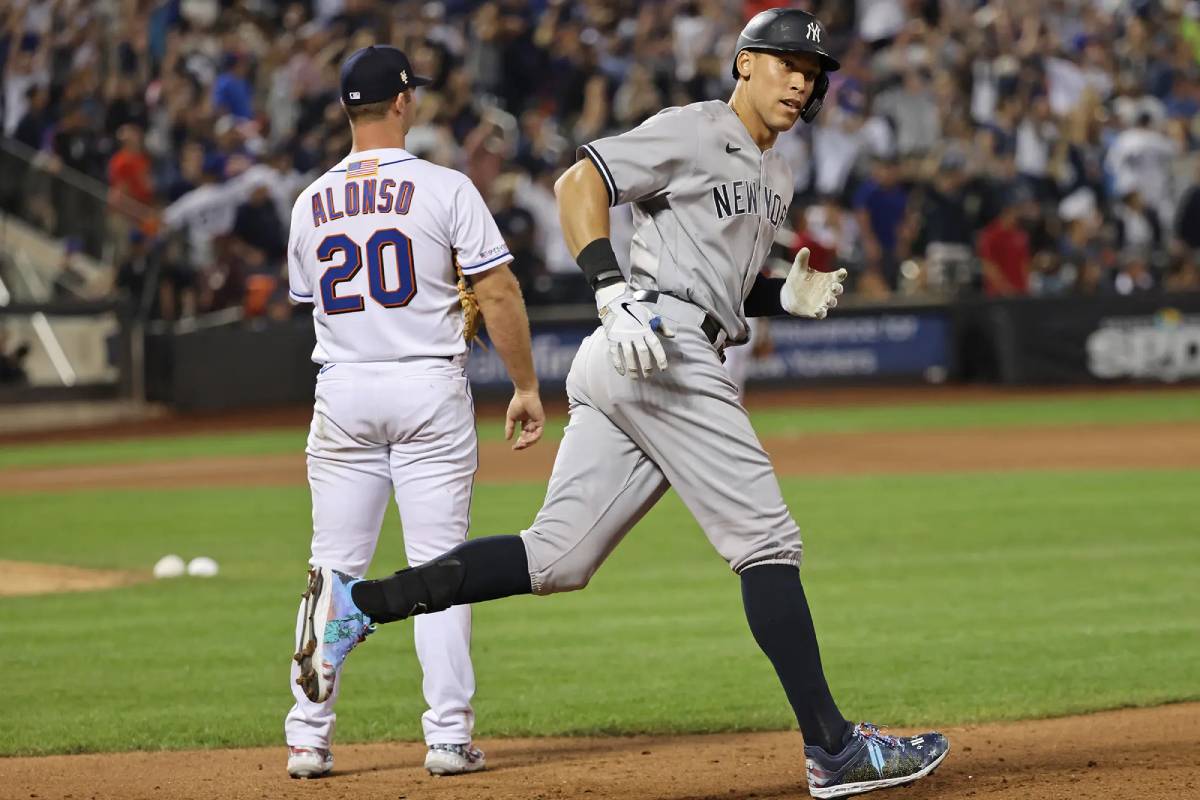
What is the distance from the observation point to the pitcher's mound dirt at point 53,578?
9641 millimetres

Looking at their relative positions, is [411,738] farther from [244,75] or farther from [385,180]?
[244,75]

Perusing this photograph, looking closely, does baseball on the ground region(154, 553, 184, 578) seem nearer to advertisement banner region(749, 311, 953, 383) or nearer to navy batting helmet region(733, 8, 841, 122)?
navy batting helmet region(733, 8, 841, 122)

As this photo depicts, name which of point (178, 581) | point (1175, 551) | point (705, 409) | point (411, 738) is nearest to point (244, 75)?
point (178, 581)

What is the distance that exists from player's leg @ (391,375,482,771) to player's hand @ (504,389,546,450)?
0.61 ft

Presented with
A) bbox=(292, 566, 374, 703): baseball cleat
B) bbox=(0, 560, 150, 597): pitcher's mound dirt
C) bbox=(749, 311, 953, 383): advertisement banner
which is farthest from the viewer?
bbox=(749, 311, 953, 383): advertisement banner

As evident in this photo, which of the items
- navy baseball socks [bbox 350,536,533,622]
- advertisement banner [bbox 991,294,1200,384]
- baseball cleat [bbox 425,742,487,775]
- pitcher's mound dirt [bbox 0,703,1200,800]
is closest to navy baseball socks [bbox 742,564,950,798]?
pitcher's mound dirt [bbox 0,703,1200,800]

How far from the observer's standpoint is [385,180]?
16.9 ft

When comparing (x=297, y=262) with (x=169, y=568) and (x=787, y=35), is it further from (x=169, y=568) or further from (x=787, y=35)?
(x=169, y=568)

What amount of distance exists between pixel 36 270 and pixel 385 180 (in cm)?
1623

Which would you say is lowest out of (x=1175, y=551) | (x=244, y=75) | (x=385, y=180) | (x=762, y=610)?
(x=1175, y=551)

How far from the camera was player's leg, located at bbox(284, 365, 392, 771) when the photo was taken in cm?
521

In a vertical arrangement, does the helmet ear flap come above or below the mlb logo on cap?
below

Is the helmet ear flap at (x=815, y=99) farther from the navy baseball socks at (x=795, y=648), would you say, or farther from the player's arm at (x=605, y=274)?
the navy baseball socks at (x=795, y=648)

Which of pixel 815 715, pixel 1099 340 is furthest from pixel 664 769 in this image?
pixel 1099 340
